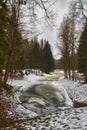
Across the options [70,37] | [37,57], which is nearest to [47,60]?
[37,57]

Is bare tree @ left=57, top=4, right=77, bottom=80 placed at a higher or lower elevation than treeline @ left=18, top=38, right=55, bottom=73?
higher

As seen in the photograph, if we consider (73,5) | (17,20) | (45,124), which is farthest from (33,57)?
(45,124)

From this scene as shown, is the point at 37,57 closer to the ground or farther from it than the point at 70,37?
closer to the ground

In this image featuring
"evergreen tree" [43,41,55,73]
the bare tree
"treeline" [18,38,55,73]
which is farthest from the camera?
"evergreen tree" [43,41,55,73]

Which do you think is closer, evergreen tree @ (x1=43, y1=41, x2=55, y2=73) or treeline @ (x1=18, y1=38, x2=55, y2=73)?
treeline @ (x1=18, y1=38, x2=55, y2=73)

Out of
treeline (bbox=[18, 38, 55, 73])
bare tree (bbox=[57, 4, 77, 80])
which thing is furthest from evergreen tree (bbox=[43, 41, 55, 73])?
bare tree (bbox=[57, 4, 77, 80])

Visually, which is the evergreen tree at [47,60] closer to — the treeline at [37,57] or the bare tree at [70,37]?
the treeline at [37,57]

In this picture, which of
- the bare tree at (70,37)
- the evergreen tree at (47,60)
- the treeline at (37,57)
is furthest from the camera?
the evergreen tree at (47,60)

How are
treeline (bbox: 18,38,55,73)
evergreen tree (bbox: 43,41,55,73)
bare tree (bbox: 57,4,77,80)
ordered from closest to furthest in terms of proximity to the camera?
bare tree (bbox: 57,4,77,80) → treeline (bbox: 18,38,55,73) → evergreen tree (bbox: 43,41,55,73)

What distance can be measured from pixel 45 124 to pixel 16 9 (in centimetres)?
1442

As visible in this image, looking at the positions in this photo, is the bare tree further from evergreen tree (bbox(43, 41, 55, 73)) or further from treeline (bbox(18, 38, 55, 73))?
evergreen tree (bbox(43, 41, 55, 73))

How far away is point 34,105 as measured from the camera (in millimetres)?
18312

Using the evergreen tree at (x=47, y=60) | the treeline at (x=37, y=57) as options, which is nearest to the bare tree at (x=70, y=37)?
the treeline at (x=37, y=57)

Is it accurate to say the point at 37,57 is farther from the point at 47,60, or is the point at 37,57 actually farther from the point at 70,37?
the point at 70,37
